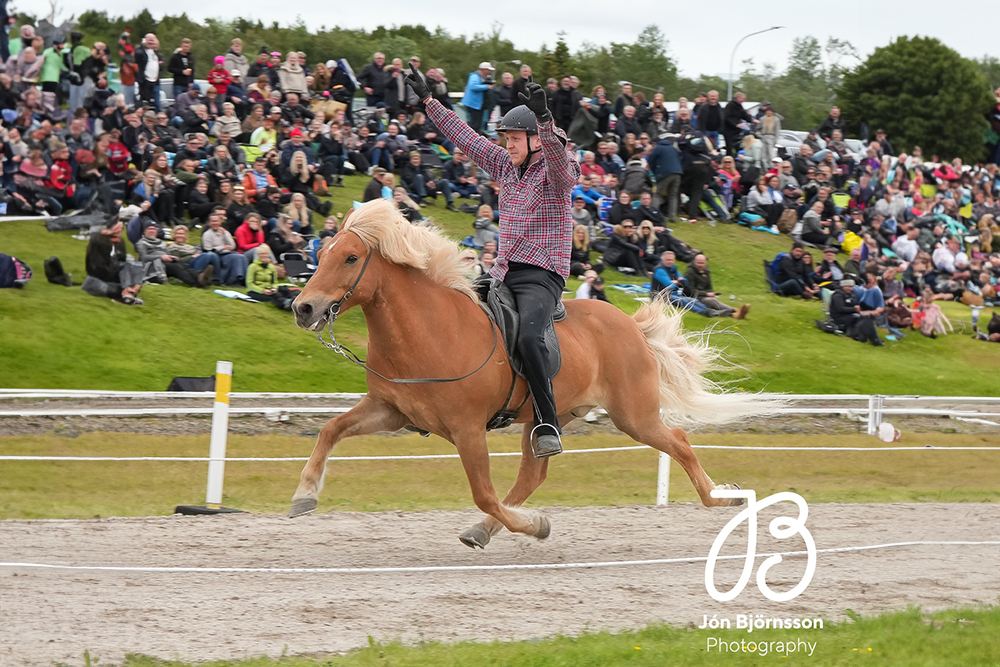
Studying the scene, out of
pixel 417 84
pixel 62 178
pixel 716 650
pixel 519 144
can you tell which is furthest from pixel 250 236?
pixel 716 650

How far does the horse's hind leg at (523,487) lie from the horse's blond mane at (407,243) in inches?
49.2

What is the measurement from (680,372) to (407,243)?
2.50m

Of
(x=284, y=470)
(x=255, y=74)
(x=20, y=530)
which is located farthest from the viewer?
(x=255, y=74)

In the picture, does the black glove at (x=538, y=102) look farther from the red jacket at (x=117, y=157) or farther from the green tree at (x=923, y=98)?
the green tree at (x=923, y=98)

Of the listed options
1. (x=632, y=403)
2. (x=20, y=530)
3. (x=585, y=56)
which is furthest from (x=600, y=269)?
(x=585, y=56)

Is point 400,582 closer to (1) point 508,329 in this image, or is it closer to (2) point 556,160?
(1) point 508,329

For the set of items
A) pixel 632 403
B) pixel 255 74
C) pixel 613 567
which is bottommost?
pixel 613 567

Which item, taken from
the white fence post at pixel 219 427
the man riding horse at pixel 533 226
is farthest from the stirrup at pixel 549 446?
the white fence post at pixel 219 427

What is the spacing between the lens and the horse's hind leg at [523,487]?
718cm

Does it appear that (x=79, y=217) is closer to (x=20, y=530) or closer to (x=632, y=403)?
(x=20, y=530)

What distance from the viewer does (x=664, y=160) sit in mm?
19891

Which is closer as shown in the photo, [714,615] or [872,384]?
[714,615]

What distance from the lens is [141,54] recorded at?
17766 millimetres

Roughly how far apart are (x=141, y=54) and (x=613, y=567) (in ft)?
45.5
